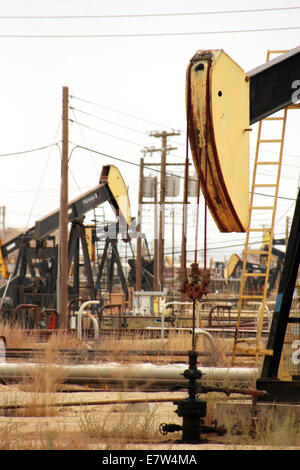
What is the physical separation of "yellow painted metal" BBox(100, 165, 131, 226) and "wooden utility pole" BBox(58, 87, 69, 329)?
4503 millimetres

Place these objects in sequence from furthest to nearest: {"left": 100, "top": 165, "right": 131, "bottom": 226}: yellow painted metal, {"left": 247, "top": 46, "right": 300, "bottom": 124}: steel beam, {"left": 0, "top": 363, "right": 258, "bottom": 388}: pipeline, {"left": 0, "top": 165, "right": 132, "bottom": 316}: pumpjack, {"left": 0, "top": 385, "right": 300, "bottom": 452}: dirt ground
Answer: {"left": 100, "top": 165, "right": 131, "bottom": 226}: yellow painted metal, {"left": 0, "top": 165, "right": 132, "bottom": 316}: pumpjack, {"left": 0, "top": 363, "right": 258, "bottom": 388}: pipeline, {"left": 247, "top": 46, "right": 300, "bottom": 124}: steel beam, {"left": 0, "top": 385, "right": 300, "bottom": 452}: dirt ground

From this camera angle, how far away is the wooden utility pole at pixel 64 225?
1839 centimetres

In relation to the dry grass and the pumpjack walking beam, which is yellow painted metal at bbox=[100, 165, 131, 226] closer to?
the dry grass

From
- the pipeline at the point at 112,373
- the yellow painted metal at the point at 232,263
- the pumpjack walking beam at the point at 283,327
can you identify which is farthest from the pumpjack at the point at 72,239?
the yellow painted metal at the point at 232,263

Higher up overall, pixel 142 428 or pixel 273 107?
pixel 273 107

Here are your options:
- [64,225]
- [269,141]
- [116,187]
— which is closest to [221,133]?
[269,141]

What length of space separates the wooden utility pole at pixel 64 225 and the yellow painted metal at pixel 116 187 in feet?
14.8

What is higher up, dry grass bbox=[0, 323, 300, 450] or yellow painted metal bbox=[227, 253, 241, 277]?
yellow painted metal bbox=[227, 253, 241, 277]

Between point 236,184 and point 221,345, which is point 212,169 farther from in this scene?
point 221,345

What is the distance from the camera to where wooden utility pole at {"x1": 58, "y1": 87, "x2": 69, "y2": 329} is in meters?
18.4

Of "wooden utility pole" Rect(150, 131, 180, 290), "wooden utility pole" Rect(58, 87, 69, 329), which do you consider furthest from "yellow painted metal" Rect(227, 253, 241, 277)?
"wooden utility pole" Rect(58, 87, 69, 329)
